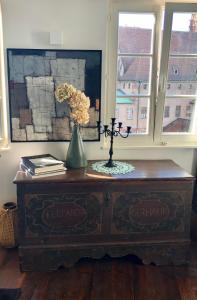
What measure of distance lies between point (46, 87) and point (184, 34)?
4.07 ft

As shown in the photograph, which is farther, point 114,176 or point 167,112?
point 167,112

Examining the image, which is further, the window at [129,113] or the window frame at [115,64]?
the window at [129,113]

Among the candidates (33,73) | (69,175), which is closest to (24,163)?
(69,175)

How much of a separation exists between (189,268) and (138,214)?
0.59m

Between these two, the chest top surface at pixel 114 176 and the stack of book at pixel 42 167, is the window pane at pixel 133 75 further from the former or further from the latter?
the stack of book at pixel 42 167

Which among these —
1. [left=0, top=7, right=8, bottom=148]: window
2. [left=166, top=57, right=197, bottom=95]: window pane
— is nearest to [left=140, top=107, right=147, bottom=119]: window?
[left=166, top=57, right=197, bottom=95]: window pane

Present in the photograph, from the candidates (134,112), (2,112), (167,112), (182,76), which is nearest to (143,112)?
(134,112)

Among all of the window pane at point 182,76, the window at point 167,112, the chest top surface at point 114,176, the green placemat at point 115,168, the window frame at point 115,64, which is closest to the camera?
the chest top surface at point 114,176

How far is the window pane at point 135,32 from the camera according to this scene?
2.38 m

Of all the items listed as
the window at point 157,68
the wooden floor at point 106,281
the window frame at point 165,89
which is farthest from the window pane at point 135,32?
the wooden floor at point 106,281

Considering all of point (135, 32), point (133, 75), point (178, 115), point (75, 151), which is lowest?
point (75, 151)

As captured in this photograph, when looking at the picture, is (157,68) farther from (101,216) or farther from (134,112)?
(101,216)

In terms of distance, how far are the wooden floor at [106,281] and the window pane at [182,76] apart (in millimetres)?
1428

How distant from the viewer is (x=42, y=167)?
207cm
